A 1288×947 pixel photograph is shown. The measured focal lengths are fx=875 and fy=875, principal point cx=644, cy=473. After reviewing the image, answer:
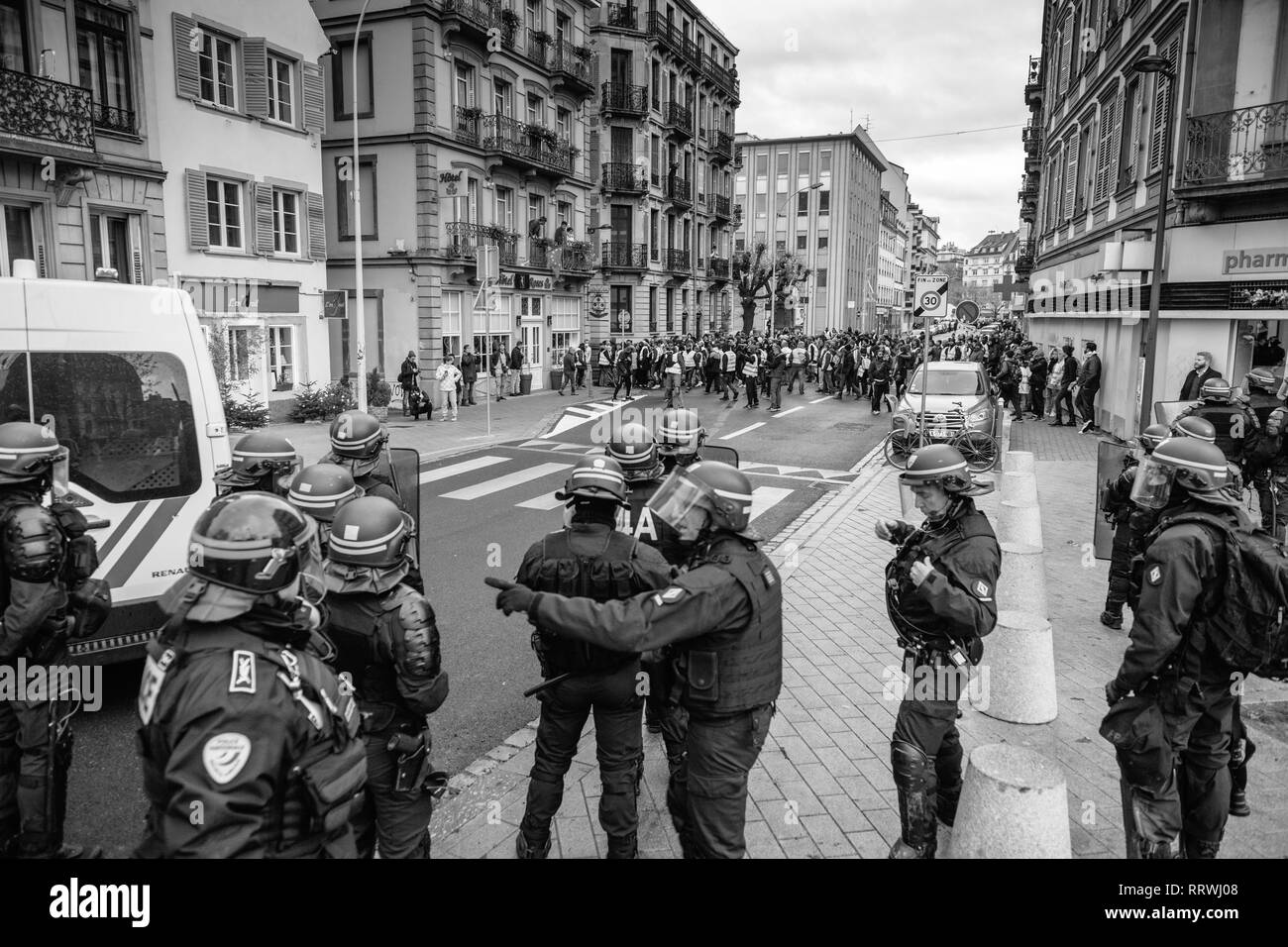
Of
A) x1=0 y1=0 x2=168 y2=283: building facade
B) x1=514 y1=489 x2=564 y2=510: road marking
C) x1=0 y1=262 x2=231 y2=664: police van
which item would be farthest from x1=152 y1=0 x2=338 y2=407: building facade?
x1=0 y1=262 x2=231 y2=664: police van

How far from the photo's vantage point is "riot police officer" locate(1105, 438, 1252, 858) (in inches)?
140

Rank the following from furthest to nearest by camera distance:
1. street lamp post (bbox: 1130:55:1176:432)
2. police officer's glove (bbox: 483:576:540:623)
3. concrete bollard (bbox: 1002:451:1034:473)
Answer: street lamp post (bbox: 1130:55:1176:432)
concrete bollard (bbox: 1002:451:1034:473)
police officer's glove (bbox: 483:576:540:623)

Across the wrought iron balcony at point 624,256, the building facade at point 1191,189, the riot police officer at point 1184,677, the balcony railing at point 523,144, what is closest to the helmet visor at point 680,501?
the riot police officer at point 1184,677

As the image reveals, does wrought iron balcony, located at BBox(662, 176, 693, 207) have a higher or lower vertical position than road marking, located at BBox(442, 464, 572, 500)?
higher

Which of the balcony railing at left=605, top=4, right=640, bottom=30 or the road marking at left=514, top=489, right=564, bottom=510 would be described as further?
the balcony railing at left=605, top=4, right=640, bottom=30

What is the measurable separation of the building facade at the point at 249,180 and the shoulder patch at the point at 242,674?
1888cm

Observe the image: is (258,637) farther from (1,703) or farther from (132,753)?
(132,753)

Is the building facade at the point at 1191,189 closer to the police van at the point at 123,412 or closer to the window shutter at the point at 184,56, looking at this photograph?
the police van at the point at 123,412

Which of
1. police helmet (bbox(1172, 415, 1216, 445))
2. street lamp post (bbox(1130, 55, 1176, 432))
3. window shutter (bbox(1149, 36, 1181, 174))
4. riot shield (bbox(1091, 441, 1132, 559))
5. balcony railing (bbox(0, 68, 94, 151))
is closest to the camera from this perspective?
police helmet (bbox(1172, 415, 1216, 445))

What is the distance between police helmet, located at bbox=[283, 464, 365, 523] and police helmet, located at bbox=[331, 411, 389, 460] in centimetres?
86

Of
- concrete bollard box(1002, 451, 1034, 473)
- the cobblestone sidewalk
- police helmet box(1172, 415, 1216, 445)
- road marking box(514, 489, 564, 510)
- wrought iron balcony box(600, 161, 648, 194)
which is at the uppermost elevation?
wrought iron balcony box(600, 161, 648, 194)

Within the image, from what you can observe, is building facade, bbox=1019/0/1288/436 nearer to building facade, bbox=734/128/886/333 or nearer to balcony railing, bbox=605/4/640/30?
balcony railing, bbox=605/4/640/30
